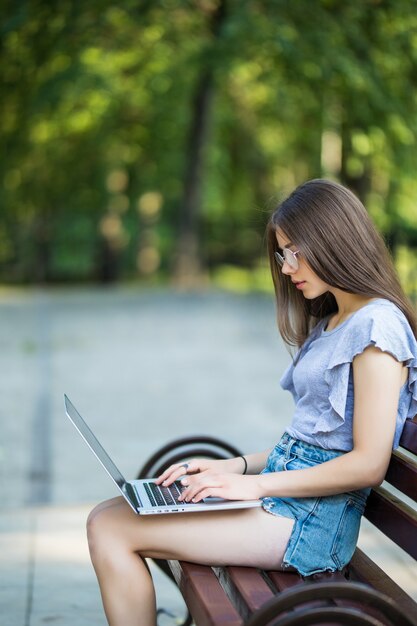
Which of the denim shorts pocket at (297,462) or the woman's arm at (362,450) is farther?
the denim shorts pocket at (297,462)

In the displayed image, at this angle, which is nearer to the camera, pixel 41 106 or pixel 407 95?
pixel 407 95

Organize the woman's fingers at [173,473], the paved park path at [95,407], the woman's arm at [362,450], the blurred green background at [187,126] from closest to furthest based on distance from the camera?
the woman's arm at [362,450] → the woman's fingers at [173,473] → the paved park path at [95,407] → the blurred green background at [187,126]

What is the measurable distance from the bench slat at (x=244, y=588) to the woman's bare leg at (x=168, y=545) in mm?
35

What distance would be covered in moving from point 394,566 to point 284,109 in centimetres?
1817

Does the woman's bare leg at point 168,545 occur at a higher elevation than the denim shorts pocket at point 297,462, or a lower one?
lower

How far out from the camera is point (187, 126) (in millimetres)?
23438

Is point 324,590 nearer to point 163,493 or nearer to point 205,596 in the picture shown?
point 205,596

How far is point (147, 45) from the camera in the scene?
67.6 feet

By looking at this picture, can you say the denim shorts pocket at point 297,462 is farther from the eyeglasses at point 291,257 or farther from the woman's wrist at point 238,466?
the eyeglasses at point 291,257

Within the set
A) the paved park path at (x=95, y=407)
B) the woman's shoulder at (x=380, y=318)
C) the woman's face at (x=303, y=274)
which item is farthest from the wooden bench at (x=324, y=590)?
the paved park path at (x=95, y=407)

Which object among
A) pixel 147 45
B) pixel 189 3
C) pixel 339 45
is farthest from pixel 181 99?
pixel 339 45

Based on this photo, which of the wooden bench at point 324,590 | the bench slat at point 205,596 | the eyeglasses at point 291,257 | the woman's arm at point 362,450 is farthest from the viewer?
the eyeglasses at point 291,257

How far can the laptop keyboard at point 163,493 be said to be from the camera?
9.05ft

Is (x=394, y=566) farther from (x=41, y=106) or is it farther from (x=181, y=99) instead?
(x=181, y=99)
